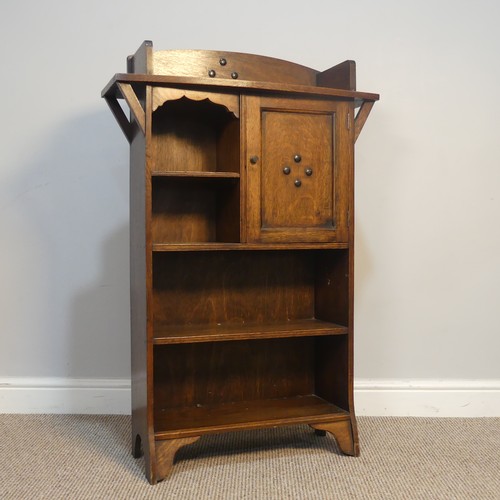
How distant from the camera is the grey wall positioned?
234cm

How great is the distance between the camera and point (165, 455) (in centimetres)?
181

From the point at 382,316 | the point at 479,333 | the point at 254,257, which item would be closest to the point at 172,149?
the point at 254,257

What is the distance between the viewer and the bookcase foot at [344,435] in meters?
1.97

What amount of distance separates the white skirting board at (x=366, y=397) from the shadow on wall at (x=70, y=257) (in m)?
0.05

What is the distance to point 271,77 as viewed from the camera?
2064 millimetres

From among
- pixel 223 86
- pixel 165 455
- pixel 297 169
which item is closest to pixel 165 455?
pixel 165 455

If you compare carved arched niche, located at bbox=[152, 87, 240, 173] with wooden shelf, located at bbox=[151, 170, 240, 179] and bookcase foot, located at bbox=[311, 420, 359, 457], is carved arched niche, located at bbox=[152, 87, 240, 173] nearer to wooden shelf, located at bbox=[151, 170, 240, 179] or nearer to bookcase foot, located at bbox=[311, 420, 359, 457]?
wooden shelf, located at bbox=[151, 170, 240, 179]

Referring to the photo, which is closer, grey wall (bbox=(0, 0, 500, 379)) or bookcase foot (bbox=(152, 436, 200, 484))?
bookcase foot (bbox=(152, 436, 200, 484))

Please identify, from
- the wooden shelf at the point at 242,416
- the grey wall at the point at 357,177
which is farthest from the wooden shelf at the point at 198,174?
the wooden shelf at the point at 242,416

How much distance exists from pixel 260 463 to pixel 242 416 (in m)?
0.17

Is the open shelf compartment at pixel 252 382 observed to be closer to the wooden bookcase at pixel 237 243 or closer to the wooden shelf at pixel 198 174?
the wooden bookcase at pixel 237 243

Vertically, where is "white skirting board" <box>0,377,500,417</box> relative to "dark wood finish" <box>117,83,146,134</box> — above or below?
below

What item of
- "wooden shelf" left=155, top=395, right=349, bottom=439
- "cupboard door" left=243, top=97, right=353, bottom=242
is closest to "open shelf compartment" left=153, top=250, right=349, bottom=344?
"cupboard door" left=243, top=97, right=353, bottom=242

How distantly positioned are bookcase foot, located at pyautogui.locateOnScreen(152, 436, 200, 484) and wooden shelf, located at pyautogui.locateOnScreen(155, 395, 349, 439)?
0.06 feet
